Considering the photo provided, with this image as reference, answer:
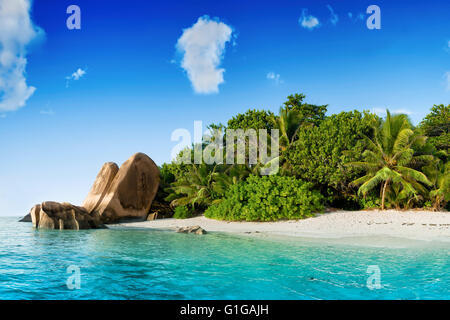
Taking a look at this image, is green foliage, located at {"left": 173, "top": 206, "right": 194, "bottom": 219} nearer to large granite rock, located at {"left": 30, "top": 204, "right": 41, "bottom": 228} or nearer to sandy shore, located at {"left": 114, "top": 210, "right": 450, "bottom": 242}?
sandy shore, located at {"left": 114, "top": 210, "right": 450, "bottom": 242}

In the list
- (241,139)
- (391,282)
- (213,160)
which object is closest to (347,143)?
(241,139)

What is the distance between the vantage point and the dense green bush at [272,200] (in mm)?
15984

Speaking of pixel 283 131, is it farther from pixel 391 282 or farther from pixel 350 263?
pixel 391 282

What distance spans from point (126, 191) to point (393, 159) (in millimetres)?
15212

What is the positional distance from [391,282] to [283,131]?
1459 centimetres

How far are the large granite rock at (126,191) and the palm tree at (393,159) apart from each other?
486 inches

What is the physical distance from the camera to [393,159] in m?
16.9

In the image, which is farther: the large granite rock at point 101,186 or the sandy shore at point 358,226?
the large granite rock at point 101,186

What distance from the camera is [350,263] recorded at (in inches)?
289

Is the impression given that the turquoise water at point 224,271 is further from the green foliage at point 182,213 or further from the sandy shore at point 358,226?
the green foliage at point 182,213

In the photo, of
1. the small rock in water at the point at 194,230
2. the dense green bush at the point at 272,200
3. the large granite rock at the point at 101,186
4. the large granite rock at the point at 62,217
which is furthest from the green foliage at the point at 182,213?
the small rock in water at the point at 194,230

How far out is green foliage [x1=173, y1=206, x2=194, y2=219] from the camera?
65.4 feet
